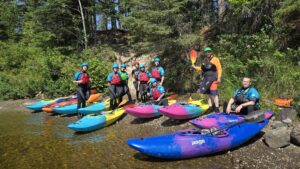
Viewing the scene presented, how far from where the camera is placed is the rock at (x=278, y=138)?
6352 mm

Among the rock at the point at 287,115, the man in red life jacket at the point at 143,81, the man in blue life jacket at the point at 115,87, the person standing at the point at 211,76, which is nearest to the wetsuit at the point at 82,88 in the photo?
the man in blue life jacket at the point at 115,87

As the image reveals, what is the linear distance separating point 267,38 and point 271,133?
570cm

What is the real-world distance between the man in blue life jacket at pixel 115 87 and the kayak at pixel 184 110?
2.80m

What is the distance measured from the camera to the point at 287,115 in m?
7.72

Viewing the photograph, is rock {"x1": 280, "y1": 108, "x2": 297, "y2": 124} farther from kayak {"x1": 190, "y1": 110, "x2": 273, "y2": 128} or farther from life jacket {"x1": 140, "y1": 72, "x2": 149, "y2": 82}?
life jacket {"x1": 140, "y1": 72, "x2": 149, "y2": 82}

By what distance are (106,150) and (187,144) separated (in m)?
2.11

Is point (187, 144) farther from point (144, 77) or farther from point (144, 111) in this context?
point (144, 77)

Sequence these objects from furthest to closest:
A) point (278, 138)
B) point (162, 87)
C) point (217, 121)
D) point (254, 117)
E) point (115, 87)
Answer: point (115, 87)
point (162, 87)
point (217, 121)
point (254, 117)
point (278, 138)

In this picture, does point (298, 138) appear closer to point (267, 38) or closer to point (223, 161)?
point (223, 161)

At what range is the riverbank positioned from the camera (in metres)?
5.94

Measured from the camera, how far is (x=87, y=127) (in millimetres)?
8781

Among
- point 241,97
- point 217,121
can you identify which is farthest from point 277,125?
point 217,121

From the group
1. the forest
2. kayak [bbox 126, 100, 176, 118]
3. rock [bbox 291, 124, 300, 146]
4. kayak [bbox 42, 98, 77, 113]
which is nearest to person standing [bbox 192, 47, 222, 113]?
kayak [bbox 126, 100, 176, 118]

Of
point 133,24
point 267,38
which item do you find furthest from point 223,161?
point 133,24
